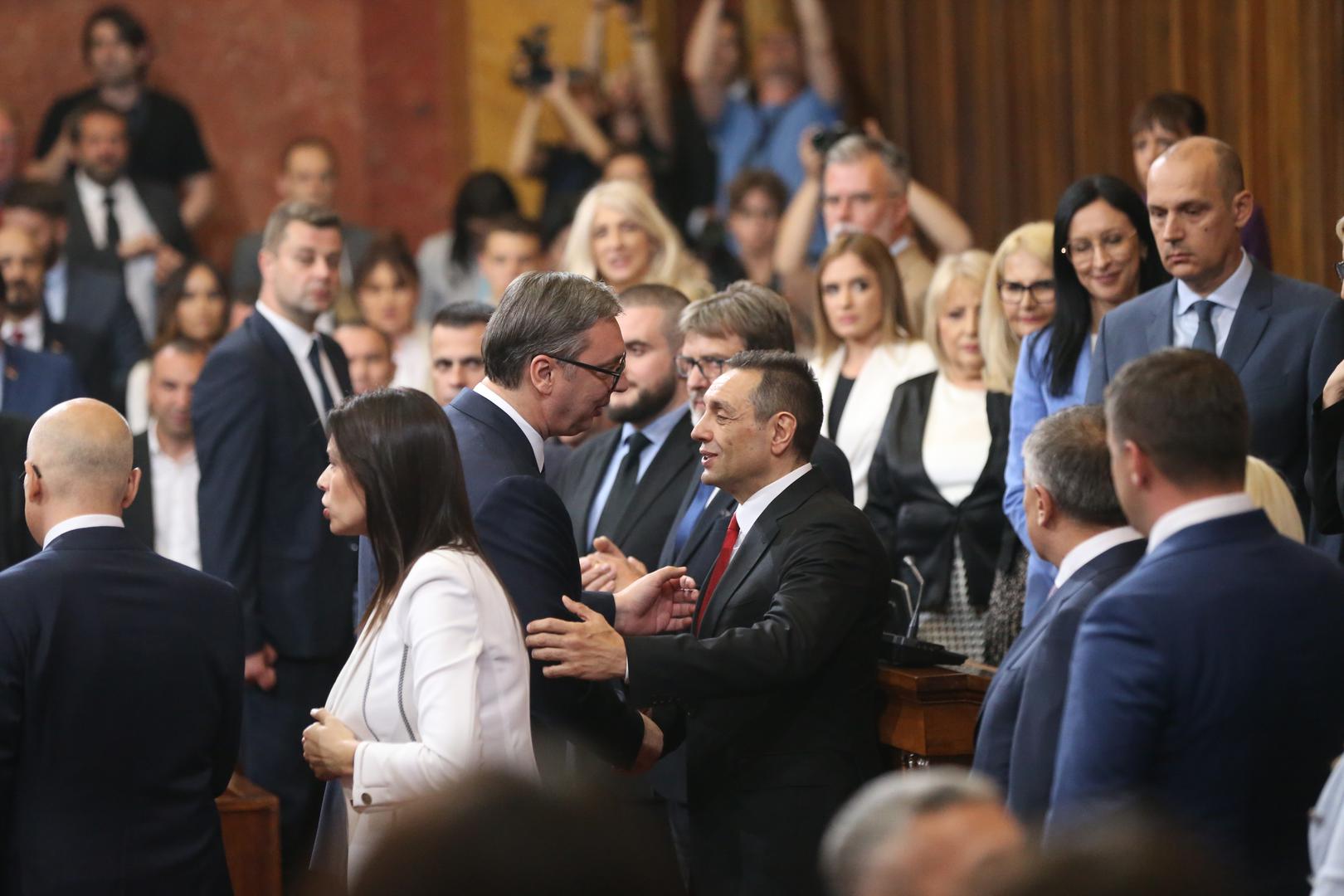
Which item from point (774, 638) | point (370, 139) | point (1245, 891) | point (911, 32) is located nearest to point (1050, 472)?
point (774, 638)

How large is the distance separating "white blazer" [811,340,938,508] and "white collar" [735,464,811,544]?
1551 millimetres

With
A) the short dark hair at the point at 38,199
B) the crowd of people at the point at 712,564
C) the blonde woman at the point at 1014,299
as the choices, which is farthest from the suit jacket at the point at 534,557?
the short dark hair at the point at 38,199

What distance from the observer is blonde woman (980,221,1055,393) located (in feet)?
15.8

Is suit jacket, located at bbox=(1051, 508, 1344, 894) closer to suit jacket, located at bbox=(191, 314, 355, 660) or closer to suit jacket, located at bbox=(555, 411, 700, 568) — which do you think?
suit jacket, located at bbox=(555, 411, 700, 568)

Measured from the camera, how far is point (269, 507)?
15.3 feet

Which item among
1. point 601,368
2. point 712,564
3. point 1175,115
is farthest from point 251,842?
point 1175,115

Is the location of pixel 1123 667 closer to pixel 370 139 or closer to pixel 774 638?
pixel 774 638

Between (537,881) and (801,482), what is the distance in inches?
87.5

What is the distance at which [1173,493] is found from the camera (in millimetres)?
2402

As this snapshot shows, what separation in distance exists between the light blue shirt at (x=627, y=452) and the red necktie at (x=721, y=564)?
33.8 inches

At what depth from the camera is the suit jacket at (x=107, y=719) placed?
293 centimetres

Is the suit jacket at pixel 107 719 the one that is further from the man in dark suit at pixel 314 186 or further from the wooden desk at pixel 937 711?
the man in dark suit at pixel 314 186

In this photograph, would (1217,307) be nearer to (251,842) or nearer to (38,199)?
(251,842)

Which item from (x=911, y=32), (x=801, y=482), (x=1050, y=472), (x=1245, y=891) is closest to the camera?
(x=1245, y=891)
